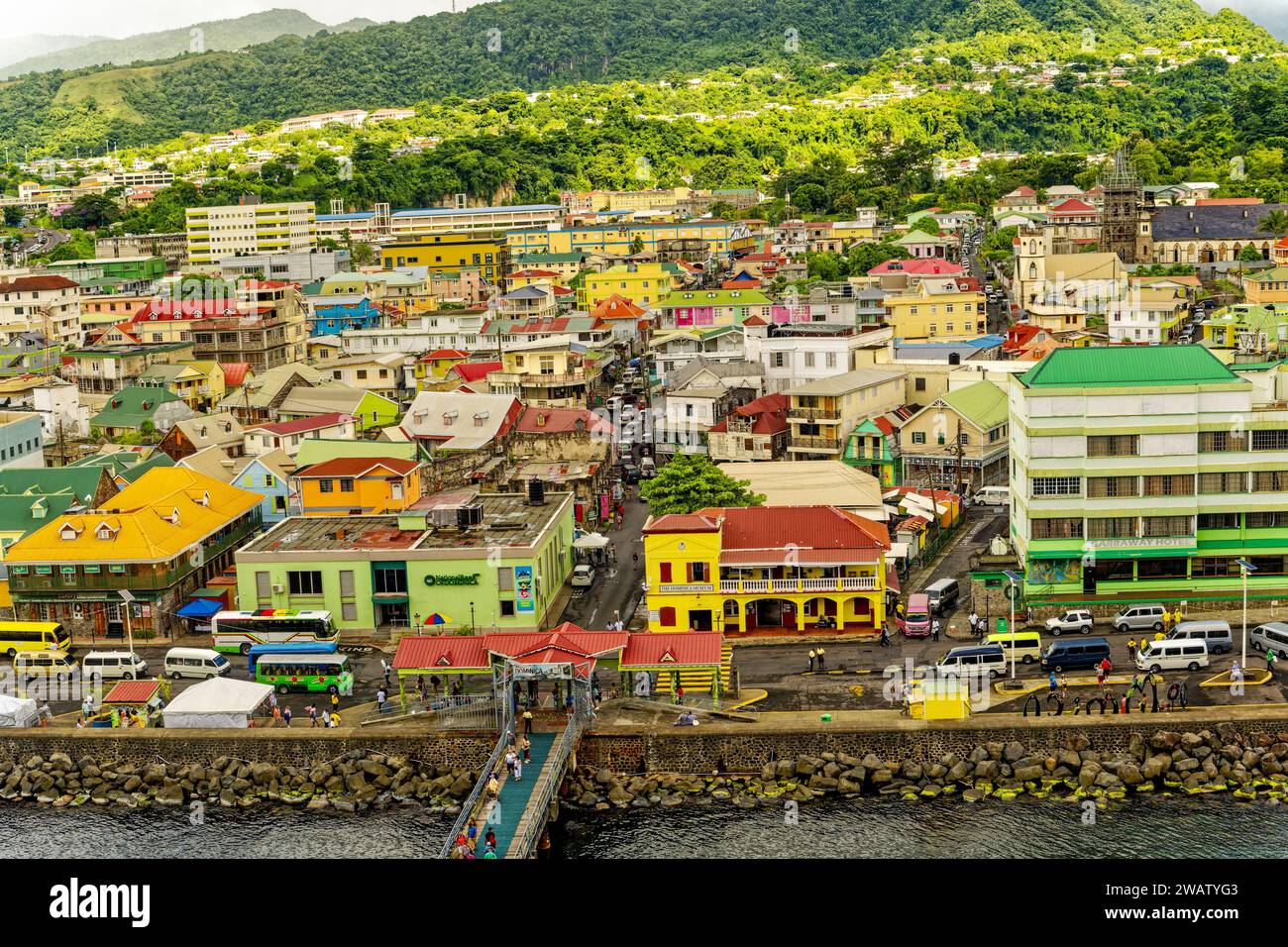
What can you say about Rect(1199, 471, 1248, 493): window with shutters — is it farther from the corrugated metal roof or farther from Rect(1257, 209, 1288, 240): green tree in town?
Rect(1257, 209, 1288, 240): green tree in town

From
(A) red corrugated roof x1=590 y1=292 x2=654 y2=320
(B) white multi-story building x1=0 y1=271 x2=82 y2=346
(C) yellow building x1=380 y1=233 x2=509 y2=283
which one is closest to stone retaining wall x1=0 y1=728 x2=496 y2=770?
(A) red corrugated roof x1=590 y1=292 x2=654 y2=320

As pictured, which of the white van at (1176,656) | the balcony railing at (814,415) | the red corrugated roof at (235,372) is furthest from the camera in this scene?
the red corrugated roof at (235,372)

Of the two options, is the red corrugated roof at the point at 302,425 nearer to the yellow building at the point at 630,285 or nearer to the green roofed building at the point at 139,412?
the green roofed building at the point at 139,412

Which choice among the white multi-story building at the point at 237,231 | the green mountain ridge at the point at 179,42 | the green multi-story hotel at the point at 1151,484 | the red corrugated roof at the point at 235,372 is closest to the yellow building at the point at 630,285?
the red corrugated roof at the point at 235,372

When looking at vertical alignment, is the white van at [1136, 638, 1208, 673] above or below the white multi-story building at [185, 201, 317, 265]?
below

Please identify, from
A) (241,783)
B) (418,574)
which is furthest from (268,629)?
(241,783)

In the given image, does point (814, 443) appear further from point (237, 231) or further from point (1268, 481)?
point (237, 231)
